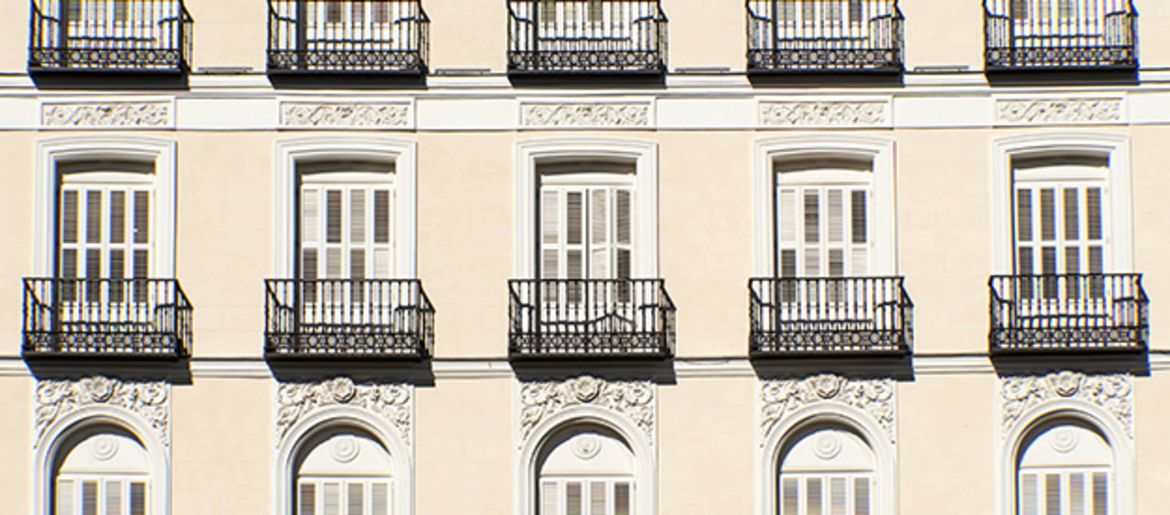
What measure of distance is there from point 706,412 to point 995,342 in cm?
366

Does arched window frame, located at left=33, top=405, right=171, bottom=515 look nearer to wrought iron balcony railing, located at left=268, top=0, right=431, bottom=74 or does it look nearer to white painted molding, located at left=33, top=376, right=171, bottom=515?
white painted molding, located at left=33, top=376, right=171, bottom=515

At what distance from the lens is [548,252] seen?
18.7 metres

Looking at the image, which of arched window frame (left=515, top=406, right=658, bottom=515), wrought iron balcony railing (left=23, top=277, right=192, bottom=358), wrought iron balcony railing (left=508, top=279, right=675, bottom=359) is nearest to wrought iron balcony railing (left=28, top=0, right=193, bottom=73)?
wrought iron balcony railing (left=23, top=277, right=192, bottom=358)

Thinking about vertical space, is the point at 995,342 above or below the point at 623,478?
above

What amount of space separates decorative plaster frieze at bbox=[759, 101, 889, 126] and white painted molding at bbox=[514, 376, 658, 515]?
377 centimetres

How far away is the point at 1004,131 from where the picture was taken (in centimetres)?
1850

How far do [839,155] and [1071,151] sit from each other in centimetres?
294

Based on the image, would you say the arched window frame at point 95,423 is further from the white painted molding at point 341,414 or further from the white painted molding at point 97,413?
the white painted molding at point 341,414

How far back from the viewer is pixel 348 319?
1842 cm

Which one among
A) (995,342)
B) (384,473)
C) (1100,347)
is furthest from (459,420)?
(1100,347)

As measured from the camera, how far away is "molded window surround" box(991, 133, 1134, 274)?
1833 cm

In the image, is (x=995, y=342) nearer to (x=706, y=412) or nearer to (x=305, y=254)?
(x=706, y=412)

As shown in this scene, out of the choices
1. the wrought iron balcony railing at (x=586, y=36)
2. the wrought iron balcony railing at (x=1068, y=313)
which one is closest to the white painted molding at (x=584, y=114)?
the wrought iron balcony railing at (x=586, y=36)

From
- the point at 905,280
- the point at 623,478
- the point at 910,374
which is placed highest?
the point at 905,280
